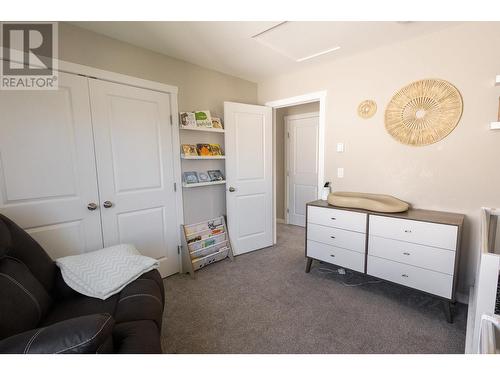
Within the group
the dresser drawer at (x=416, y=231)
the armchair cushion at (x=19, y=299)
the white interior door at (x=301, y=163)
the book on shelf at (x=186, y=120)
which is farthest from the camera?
the white interior door at (x=301, y=163)

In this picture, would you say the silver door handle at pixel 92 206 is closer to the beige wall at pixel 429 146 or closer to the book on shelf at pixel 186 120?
the book on shelf at pixel 186 120

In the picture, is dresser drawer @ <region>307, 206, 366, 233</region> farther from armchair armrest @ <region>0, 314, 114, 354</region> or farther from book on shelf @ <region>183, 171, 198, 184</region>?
armchair armrest @ <region>0, 314, 114, 354</region>

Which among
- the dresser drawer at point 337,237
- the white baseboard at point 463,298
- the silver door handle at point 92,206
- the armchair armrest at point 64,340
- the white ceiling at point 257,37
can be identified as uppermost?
the white ceiling at point 257,37

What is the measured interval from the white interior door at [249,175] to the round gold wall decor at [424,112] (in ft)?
4.80

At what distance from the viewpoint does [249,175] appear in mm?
3045

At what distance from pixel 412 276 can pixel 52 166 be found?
2971 millimetres

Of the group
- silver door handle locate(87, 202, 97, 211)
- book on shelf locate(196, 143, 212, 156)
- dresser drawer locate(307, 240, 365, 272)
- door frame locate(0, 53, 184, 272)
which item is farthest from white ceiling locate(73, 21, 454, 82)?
dresser drawer locate(307, 240, 365, 272)

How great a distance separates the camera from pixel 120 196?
2.15 meters

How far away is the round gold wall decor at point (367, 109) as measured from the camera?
2.38 m

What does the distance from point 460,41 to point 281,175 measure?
293 cm

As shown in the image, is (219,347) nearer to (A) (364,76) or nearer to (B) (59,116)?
(B) (59,116)

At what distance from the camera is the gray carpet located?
154 cm

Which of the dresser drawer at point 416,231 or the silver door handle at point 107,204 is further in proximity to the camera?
the silver door handle at point 107,204

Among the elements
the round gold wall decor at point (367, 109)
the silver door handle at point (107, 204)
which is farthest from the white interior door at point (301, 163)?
the silver door handle at point (107, 204)
